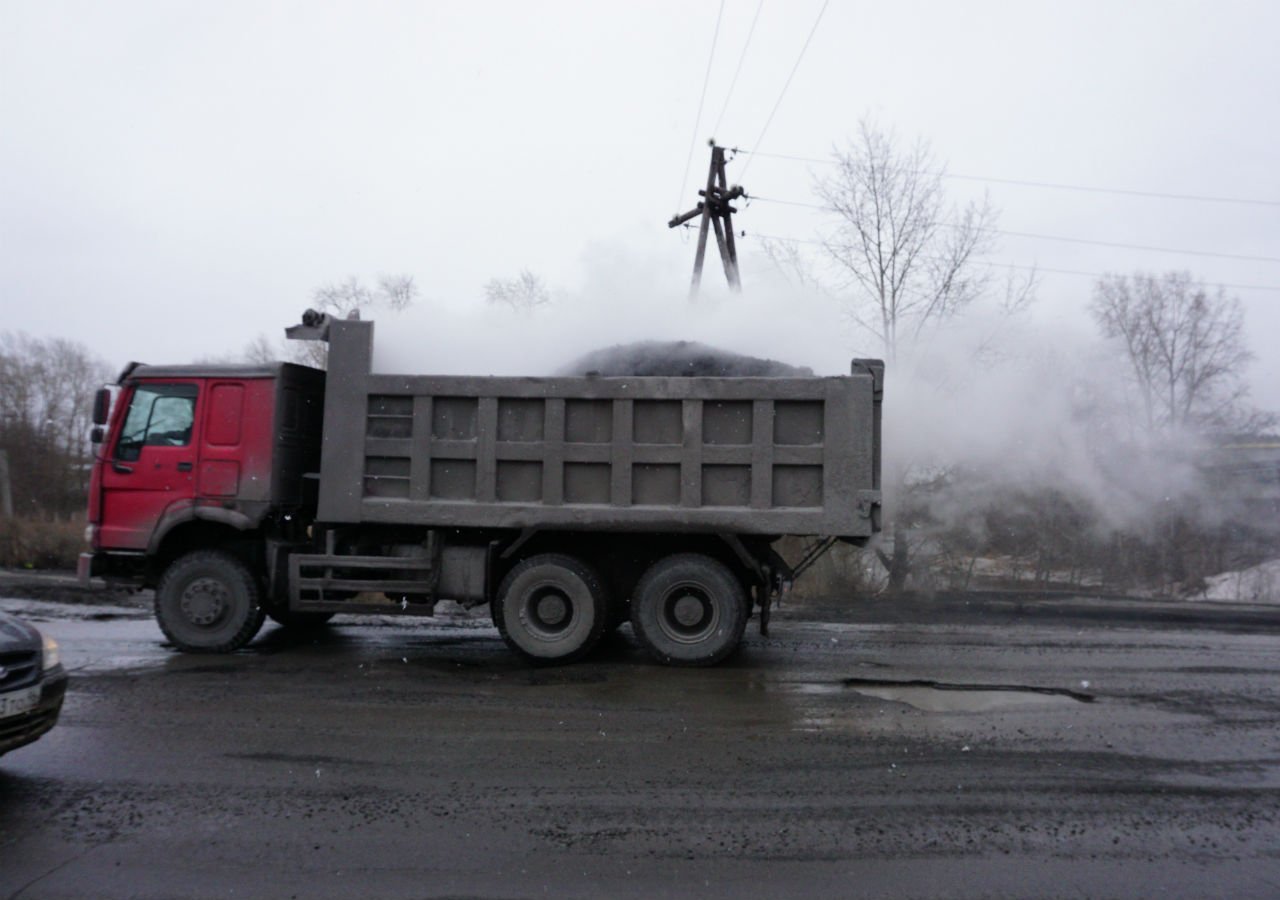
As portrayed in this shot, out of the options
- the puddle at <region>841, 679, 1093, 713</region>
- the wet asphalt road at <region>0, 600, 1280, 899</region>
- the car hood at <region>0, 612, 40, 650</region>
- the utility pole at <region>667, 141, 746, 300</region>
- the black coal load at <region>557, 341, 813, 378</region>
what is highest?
the utility pole at <region>667, 141, 746, 300</region>

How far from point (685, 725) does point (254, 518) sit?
482cm

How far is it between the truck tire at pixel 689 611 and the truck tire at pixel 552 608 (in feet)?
1.39

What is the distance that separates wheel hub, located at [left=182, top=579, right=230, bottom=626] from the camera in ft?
28.5

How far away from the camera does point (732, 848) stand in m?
4.28

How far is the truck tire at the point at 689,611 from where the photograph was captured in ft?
26.9

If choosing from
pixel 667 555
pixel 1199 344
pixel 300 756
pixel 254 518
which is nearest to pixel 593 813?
pixel 300 756

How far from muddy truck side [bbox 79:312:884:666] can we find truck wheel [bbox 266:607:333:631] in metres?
0.66

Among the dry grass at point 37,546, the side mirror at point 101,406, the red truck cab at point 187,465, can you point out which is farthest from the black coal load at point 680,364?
the dry grass at point 37,546

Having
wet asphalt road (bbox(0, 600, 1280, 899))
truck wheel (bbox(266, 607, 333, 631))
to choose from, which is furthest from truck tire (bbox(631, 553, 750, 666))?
truck wheel (bbox(266, 607, 333, 631))

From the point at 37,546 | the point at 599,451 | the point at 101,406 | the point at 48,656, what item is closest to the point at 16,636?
the point at 48,656

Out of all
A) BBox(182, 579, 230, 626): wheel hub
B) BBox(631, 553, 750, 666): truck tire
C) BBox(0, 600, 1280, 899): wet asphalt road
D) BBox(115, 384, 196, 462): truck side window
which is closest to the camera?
BBox(0, 600, 1280, 899): wet asphalt road

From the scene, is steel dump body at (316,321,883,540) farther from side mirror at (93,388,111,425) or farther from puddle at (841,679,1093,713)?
side mirror at (93,388,111,425)

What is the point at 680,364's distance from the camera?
872cm

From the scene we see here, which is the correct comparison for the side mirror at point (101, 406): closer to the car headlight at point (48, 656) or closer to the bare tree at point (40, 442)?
the car headlight at point (48, 656)
